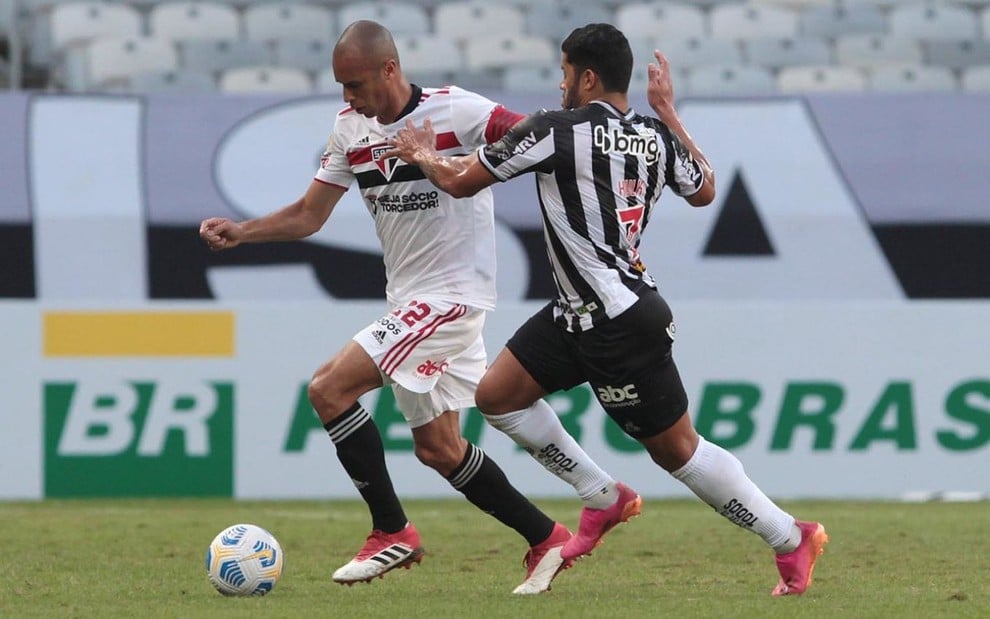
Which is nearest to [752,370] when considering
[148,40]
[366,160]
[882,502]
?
[882,502]

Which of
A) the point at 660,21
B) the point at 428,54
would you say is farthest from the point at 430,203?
the point at 660,21

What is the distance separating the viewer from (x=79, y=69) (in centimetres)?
1516

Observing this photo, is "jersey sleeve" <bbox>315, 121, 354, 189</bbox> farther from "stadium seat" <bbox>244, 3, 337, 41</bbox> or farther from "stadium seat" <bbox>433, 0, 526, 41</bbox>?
"stadium seat" <bbox>433, 0, 526, 41</bbox>

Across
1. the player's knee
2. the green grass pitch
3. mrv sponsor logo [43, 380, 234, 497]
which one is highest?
the player's knee

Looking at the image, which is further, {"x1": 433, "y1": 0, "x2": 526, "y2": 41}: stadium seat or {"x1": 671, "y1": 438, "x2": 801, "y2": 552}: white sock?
{"x1": 433, "y1": 0, "x2": 526, "y2": 41}: stadium seat

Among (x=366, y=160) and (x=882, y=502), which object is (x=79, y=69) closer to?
(x=882, y=502)

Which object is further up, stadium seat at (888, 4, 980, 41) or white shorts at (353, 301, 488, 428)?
stadium seat at (888, 4, 980, 41)

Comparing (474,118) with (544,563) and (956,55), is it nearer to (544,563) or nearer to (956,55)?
(544,563)

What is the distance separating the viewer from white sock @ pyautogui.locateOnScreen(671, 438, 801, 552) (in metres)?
6.25

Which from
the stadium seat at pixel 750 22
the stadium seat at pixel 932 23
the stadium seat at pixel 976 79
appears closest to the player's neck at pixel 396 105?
the stadium seat at pixel 750 22

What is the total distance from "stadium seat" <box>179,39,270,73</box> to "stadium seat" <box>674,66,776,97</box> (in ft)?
12.6

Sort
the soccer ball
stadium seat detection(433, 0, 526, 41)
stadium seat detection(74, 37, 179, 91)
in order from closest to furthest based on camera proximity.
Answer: the soccer ball < stadium seat detection(74, 37, 179, 91) < stadium seat detection(433, 0, 526, 41)

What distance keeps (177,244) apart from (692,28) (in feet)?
18.9

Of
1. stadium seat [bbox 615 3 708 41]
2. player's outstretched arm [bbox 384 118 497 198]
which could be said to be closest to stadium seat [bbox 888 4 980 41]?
stadium seat [bbox 615 3 708 41]
